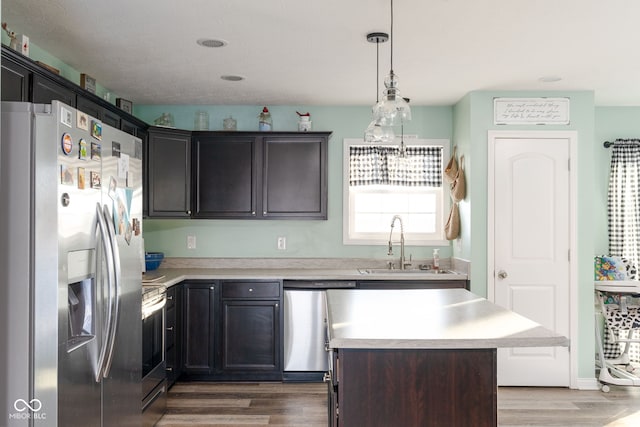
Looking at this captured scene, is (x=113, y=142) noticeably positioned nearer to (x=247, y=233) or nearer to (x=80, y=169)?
(x=80, y=169)

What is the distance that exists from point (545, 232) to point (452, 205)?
2.87 ft

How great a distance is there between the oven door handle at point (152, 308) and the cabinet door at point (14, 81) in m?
1.38

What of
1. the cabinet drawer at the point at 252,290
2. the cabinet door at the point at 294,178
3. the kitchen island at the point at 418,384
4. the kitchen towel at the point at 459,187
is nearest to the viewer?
the kitchen island at the point at 418,384

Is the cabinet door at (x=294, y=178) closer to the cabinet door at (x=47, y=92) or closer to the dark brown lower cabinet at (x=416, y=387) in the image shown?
the cabinet door at (x=47, y=92)

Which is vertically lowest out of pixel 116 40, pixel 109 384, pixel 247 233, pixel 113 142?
pixel 109 384

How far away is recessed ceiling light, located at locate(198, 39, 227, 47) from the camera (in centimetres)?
337

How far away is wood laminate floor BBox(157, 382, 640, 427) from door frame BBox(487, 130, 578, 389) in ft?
1.41

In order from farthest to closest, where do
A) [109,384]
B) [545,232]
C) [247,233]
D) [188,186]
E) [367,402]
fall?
1. [247,233]
2. [188,186]
3. [545,232]
4. [109,384]
5. [367,402]

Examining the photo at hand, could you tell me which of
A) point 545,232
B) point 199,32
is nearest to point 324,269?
point 545,232

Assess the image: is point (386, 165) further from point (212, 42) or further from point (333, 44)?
point (212, 42)

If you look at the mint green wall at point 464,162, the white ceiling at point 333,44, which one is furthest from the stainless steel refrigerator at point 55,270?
the mint green wall at point 464,162

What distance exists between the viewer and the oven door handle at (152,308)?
3.38 meters

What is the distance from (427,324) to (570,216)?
2813mm

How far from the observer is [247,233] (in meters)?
5.25
